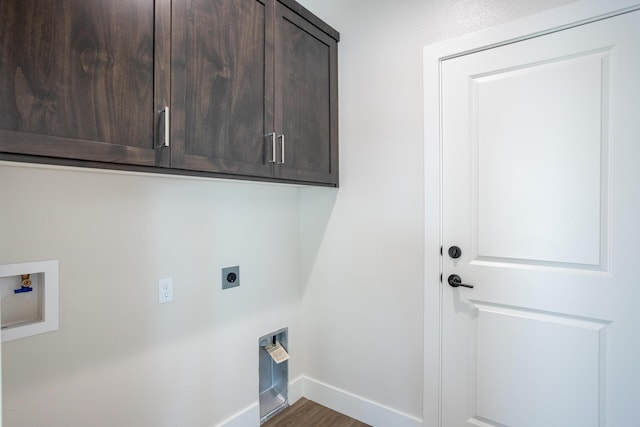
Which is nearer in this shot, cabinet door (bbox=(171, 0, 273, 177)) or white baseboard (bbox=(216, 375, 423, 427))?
cabinet door (bbox=(171, 0, 273, 177))

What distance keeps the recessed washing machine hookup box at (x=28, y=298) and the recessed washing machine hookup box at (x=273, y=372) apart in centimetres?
105

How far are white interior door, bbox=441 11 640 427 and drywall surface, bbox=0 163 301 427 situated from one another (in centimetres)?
104

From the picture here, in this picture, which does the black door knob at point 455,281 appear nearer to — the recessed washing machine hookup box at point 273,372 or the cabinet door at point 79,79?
the recessed washing machine hookup box at point 273,372

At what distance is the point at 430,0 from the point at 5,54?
1706 mm

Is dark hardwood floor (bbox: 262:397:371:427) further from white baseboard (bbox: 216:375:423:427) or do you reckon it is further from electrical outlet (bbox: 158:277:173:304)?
electrical outlet (bbox: 158:277:173:304)

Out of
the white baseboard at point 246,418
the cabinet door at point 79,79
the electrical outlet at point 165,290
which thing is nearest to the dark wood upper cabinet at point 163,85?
the cabinet door at point 79,79

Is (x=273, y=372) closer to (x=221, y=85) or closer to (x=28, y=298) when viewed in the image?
(x=28, y=298)

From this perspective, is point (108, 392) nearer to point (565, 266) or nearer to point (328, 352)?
point (328, 352)

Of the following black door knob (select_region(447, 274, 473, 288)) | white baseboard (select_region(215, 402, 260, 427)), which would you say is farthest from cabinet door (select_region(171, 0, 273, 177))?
white baseboard (select_region(215, 402, 260, 427))

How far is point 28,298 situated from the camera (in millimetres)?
1174

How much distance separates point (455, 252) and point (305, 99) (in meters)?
1.06

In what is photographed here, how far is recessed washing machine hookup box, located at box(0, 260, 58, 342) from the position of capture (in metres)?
1.11

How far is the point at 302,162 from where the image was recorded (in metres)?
1.73

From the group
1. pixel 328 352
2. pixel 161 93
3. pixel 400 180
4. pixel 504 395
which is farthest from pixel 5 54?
pixel 504 395
